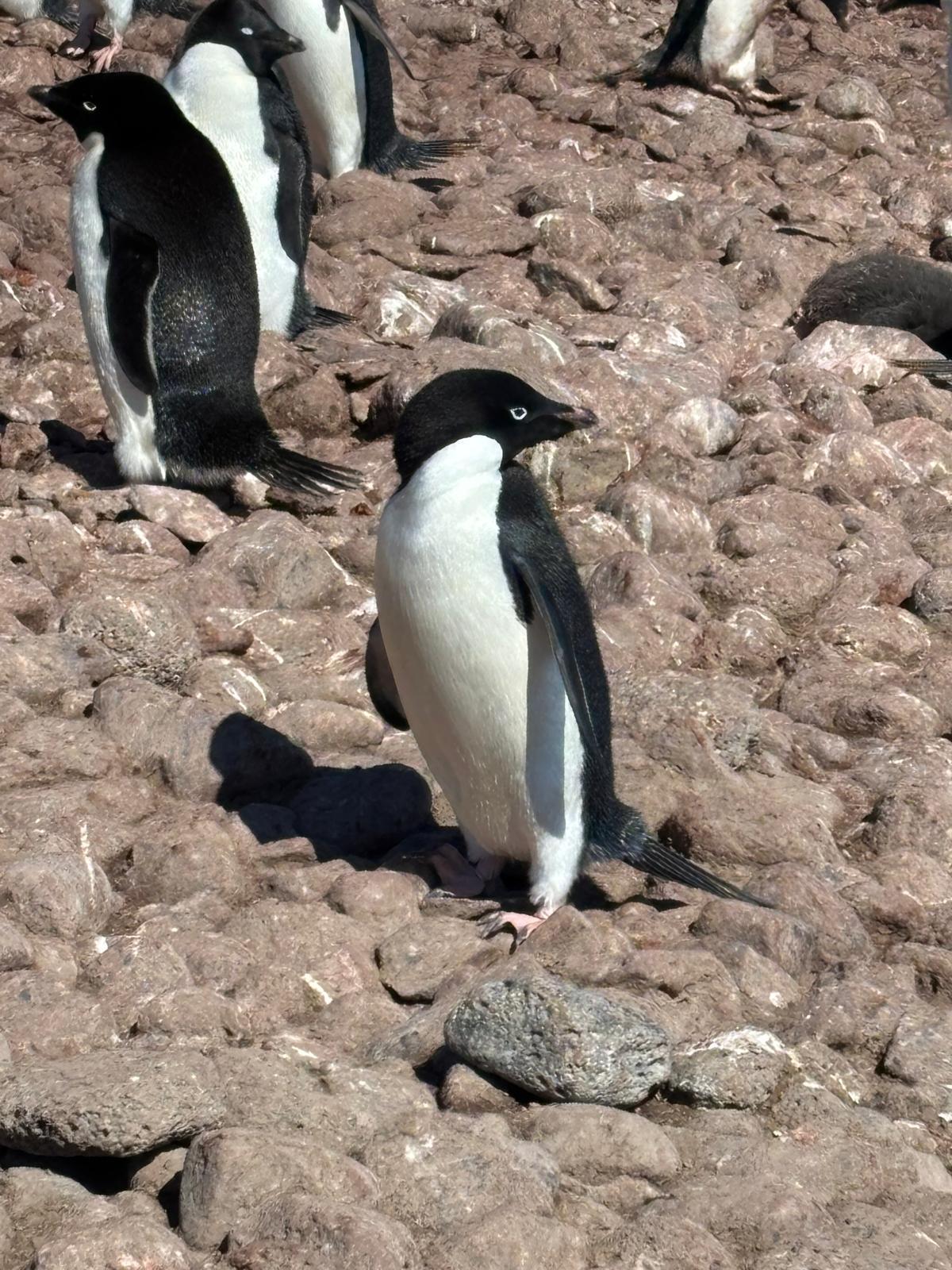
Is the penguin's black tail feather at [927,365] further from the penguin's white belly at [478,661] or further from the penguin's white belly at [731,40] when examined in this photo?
the penguin's white belly at [478,661]

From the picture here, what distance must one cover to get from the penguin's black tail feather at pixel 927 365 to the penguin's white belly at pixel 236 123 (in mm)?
2724

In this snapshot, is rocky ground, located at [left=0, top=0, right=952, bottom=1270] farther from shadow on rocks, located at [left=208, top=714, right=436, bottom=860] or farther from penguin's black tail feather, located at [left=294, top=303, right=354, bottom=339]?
penguin's black tail feather, located at [left=294, top=303, right=354, bottom=339]

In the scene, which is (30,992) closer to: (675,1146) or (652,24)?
(675,1146)

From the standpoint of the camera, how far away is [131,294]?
5.71m

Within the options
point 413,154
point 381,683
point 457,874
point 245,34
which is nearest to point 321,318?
point 245,34

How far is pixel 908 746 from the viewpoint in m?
4.61

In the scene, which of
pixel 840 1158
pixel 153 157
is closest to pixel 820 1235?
pixel 840 1158

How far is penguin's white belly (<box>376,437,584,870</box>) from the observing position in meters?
3.76

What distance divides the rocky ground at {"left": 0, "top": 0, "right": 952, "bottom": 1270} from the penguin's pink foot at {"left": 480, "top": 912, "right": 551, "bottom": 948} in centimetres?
6

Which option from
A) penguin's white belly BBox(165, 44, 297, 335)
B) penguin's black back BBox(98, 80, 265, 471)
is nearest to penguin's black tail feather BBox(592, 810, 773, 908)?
penguin's black back BBox(98, 80, 265, 471)

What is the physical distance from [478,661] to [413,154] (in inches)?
234

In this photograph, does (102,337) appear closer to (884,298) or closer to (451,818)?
(451,818)

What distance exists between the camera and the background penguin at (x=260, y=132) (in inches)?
275

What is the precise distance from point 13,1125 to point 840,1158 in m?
1.35
